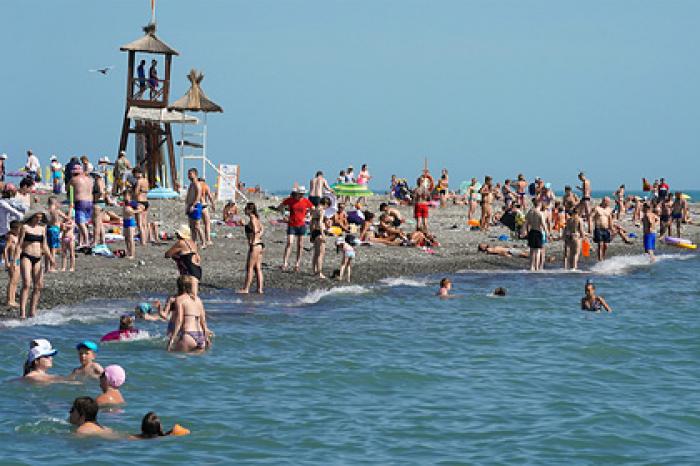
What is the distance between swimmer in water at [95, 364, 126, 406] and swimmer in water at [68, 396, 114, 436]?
1107 millimetres

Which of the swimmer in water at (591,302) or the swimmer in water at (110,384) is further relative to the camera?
the swimmer in water at (591,302)

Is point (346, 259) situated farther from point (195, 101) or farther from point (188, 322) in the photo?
point (195, 101)

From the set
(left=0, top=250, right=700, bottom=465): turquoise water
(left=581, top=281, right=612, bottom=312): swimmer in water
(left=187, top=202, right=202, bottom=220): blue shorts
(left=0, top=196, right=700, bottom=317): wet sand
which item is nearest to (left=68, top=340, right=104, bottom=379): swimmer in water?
(left=0, top=250, right=700, bottom=465): turquoise water

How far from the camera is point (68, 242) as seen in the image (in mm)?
19984

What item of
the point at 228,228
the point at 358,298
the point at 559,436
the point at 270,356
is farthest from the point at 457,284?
the point at 559,436

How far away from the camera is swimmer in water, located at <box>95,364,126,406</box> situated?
11.7m

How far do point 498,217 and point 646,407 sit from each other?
23.6 metres

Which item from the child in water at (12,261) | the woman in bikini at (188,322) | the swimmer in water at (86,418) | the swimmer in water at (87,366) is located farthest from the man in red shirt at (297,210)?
the swimmer in water at (86,418)

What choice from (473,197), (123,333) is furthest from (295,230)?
(473,197)

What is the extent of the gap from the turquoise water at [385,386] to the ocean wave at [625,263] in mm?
6141

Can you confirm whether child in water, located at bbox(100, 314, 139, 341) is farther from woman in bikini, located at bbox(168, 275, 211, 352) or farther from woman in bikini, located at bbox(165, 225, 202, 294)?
woman in bikini, located at bbox(165, 225, 202, 294)

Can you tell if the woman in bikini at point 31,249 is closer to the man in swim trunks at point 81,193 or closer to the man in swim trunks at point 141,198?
the man in swim trunks at point 81,193

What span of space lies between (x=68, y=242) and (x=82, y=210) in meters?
1.29

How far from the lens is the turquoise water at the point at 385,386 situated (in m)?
10.6
